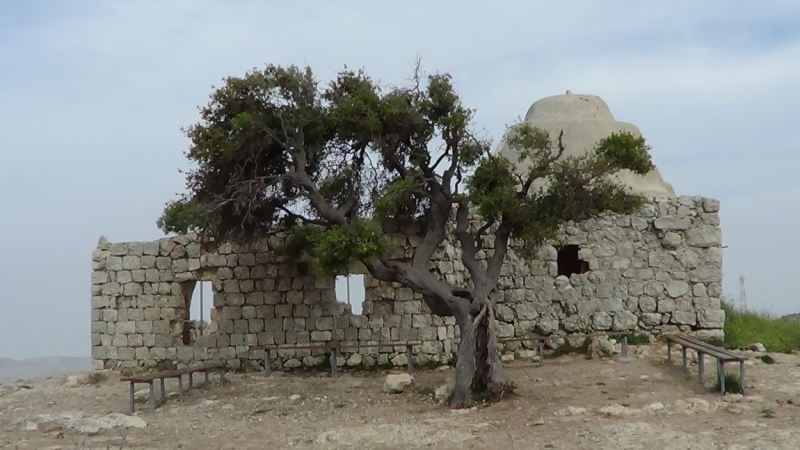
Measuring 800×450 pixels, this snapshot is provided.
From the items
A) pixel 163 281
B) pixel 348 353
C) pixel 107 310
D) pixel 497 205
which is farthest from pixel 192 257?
pixel 497 205

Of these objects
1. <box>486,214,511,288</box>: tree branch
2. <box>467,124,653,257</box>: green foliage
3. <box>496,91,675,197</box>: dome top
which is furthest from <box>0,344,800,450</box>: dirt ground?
<box>496,91,675,197</box>: dome top

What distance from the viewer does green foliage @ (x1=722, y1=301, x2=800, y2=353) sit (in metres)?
13.6

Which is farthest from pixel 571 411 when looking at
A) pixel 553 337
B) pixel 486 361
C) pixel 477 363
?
pixel 553 337

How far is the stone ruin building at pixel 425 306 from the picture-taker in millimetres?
13688

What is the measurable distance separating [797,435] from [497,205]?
4534mm

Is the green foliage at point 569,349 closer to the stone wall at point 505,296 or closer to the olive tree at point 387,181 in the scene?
the stone wall at point 505,296

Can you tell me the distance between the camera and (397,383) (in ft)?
38.0

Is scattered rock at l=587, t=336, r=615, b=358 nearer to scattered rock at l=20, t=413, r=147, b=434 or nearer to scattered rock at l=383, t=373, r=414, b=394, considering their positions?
scattered rock at l=383, t=373, r=414, b=394

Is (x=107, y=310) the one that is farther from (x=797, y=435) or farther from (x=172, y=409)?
(x=797, y=435)

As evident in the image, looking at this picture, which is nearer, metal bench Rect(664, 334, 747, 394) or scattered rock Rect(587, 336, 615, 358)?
metal bench Rect(664, 334, 747, 394)

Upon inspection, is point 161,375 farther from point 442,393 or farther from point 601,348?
point 601,348

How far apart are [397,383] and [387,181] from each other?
9.84 ft

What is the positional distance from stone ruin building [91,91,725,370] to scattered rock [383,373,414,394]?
161cm

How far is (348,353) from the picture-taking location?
44.9 ft
